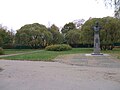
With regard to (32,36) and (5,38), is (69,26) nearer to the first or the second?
(5,38)

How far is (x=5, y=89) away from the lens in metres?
7.90

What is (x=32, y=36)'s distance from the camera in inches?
2202

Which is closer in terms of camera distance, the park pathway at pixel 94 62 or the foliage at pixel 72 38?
the park pathway at pixel 94 62

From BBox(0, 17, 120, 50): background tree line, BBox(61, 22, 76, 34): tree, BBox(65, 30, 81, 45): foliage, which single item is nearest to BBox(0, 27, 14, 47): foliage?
BBox(0, 17, 120, 50): background tree line

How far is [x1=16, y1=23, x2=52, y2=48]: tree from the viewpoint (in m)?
55.3

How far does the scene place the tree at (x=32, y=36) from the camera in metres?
55.3

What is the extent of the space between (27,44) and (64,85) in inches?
2011

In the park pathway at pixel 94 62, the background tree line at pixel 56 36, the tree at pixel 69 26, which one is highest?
the tree at pixel 69 26

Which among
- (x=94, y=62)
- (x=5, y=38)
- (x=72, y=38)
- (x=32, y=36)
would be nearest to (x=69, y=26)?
(x=72, y=38)

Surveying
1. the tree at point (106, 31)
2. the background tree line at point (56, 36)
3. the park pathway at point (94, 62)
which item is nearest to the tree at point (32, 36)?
the background tree line at point (56, 36)

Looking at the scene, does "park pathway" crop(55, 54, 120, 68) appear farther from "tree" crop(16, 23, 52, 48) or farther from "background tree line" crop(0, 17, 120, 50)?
"tree" crop(16, 23, 52, 48)

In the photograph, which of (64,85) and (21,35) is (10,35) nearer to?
(21,35)

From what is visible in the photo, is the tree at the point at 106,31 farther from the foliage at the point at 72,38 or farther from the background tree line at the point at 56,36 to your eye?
the foliage at the point at 72,38

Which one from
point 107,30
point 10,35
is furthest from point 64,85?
point 10,35
